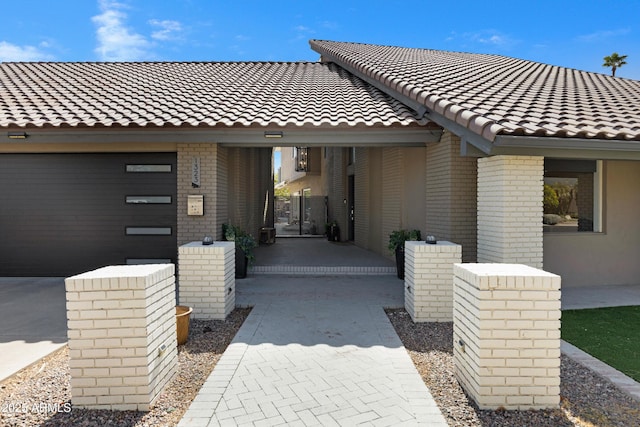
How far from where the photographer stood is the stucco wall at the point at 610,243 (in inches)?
303

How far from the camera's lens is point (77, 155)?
8.41m

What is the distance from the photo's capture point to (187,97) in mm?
8961

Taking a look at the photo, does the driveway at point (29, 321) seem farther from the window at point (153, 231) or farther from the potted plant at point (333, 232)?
the potted plant at point (333, 232)

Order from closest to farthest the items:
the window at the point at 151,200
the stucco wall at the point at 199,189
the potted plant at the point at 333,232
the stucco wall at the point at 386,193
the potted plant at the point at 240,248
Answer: the stucco wall at the point at 199,189
the potted plant at the point at 240,248
the window at the point at 151,200
the stucco wall at the point at 386,193
the potted plant at the point at 333,232

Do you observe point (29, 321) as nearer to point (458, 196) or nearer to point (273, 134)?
point (273, 134)

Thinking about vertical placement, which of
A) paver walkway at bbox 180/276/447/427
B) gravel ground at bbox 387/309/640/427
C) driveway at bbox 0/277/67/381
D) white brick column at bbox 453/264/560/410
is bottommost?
gravel ground at bbox 387/309/640/427

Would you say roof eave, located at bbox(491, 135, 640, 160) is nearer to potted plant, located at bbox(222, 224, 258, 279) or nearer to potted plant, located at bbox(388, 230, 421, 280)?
potted plant, located at bbox(388, 230, 421, 280)

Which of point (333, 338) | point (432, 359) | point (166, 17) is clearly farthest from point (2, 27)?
point (432, 359)

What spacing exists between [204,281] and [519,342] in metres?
4.40

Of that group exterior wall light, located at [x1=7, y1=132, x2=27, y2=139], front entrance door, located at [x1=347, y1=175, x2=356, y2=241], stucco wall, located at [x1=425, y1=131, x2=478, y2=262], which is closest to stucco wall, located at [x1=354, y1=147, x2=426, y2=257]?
front entrance door, located at [x1=347, y1=175, x2=356, y2=241]

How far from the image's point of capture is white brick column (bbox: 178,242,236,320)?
573 cm

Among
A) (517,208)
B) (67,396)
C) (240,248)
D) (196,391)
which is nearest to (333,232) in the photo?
(240,248)

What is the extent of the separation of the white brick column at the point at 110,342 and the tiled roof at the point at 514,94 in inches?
185

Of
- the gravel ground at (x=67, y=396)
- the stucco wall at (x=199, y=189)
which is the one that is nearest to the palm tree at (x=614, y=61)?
the stucco wall at (x=199, y=189)
